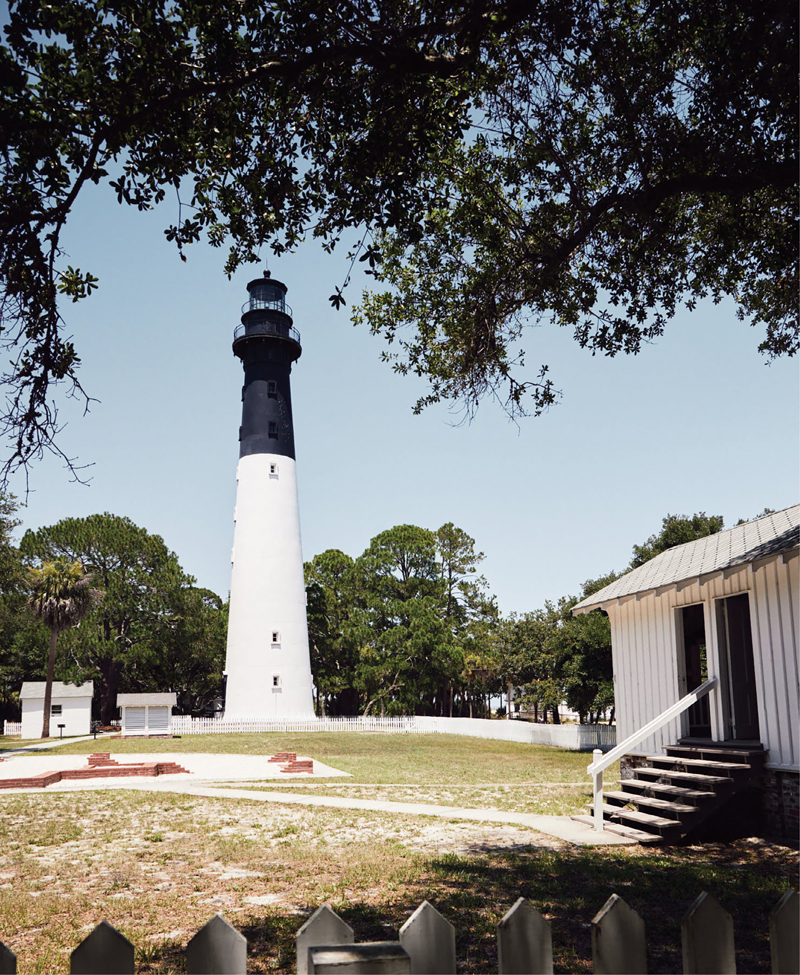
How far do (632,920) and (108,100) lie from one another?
605cm

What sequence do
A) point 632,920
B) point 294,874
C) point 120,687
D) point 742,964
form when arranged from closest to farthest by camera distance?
point 632,920, point 742,964, point 294,874, point 120,687

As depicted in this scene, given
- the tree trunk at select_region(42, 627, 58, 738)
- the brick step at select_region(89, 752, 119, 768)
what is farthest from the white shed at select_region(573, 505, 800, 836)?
the tree trunk at select_region(42, 627, 58, 738)

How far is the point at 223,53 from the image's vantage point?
5902 millimetres

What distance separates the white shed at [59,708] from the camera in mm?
42156

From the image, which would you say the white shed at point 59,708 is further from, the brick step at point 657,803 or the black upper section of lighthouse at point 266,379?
the brick step at point 657,803

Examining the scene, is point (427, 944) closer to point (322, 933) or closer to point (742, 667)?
point (322, 933)

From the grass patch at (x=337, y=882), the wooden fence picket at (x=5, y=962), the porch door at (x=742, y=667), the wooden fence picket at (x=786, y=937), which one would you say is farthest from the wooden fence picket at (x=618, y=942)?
the porch door at (x=742, y=667)

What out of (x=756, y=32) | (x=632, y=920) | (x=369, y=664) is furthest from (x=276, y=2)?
(x=369, y=664)

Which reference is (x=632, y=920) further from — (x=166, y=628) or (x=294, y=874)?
(x=166, y=628)

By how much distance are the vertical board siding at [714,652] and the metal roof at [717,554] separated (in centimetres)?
22

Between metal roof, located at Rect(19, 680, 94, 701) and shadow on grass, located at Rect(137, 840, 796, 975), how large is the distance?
39.0 metres

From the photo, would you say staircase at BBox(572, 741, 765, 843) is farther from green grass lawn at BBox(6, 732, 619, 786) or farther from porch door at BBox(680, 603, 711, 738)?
green grass lawn at BBox(6, 732, 619, 786)

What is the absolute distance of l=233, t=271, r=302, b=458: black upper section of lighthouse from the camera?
40.2m

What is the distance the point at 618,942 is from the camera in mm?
2422
